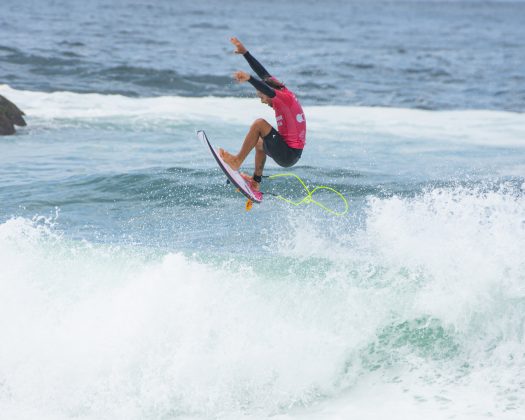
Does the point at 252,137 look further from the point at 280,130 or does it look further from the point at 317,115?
the point at 317,115

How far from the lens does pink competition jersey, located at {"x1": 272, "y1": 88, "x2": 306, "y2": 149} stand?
966 cm

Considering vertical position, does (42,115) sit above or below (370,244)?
below

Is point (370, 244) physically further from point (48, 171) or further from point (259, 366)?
point (48, 171)

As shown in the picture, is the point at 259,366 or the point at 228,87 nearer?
the point at 259,366

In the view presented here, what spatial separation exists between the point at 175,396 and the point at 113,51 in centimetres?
3346

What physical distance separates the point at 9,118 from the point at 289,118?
1170 centimetres

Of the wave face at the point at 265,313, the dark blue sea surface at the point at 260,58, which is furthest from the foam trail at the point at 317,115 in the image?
the wave face at the point at 265,313

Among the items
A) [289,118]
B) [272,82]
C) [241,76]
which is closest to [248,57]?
[272,82]

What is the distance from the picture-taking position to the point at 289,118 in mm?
9883

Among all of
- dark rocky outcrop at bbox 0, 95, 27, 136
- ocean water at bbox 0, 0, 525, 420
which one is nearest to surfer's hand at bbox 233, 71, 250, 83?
ocean water at bbox 0, 0, 525, 420

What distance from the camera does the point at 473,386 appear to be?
7785 mm

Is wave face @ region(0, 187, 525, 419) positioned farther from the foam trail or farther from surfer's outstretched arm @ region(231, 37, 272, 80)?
the foam trail

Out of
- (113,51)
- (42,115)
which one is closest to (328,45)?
(113,51)

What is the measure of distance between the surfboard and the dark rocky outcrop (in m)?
10.1
